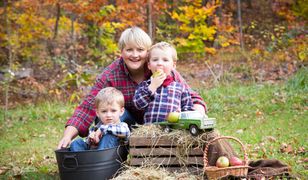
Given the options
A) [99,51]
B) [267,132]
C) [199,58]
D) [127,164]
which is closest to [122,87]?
[127,164]

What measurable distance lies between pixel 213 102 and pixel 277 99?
127 centimetres

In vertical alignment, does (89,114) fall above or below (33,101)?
below

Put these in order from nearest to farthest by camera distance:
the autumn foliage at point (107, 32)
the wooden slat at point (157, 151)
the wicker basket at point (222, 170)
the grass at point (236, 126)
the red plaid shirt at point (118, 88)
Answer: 1. the wicker basket at point (222, 170)
2. the wooden slat at point (157, 151)
3. the red plaid shirt at point (118, 88)
4. the grass at point (236, 126)
5. the autumn foliage at point (107, 32)

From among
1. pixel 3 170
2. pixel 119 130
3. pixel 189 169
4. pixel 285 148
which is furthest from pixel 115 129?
pixel 285 148

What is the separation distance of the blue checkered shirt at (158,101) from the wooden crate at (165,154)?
0.42 meters

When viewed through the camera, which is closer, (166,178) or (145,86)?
(166,178)

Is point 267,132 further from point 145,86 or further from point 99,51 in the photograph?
point 99,51

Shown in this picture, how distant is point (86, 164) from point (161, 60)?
125cm

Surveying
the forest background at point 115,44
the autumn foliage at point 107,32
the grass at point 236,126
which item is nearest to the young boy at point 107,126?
the grass at point 236,126

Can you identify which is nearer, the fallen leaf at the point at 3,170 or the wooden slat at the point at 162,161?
the wooden slat at the point at 162,161

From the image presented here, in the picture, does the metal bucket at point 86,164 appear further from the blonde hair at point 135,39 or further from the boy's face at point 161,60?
the blonde hair at point 135,39

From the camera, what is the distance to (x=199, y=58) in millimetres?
16203

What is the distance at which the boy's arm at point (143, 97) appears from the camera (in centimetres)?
432

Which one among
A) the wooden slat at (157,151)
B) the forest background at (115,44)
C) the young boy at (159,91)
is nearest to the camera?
the wooden slat at (157,151)
